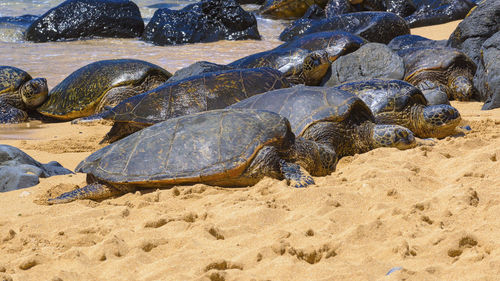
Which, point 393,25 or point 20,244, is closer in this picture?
point 20,244

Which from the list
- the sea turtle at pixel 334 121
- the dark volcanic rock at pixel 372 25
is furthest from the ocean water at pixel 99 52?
the sea turtle at pixel 334 121

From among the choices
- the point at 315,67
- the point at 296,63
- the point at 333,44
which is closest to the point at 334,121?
the point at 315,67

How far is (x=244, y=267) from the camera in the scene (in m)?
2.52

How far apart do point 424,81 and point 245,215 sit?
16.9ft

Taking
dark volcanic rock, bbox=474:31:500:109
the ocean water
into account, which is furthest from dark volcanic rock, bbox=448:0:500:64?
the ocean water

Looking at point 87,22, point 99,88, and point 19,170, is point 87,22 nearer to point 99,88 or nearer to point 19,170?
point 99,88

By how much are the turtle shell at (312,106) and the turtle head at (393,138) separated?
9.6 inches

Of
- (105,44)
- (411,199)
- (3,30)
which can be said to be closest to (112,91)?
(411,199)

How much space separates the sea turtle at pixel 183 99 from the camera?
240 inches

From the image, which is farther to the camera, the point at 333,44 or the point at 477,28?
the point at 333,44

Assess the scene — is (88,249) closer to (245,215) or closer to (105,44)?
(245,215)

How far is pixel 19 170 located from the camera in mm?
4352

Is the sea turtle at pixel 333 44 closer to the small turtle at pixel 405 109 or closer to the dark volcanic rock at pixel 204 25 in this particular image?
the small turtle at pixel 405 109

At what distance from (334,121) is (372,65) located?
2.97 meters
